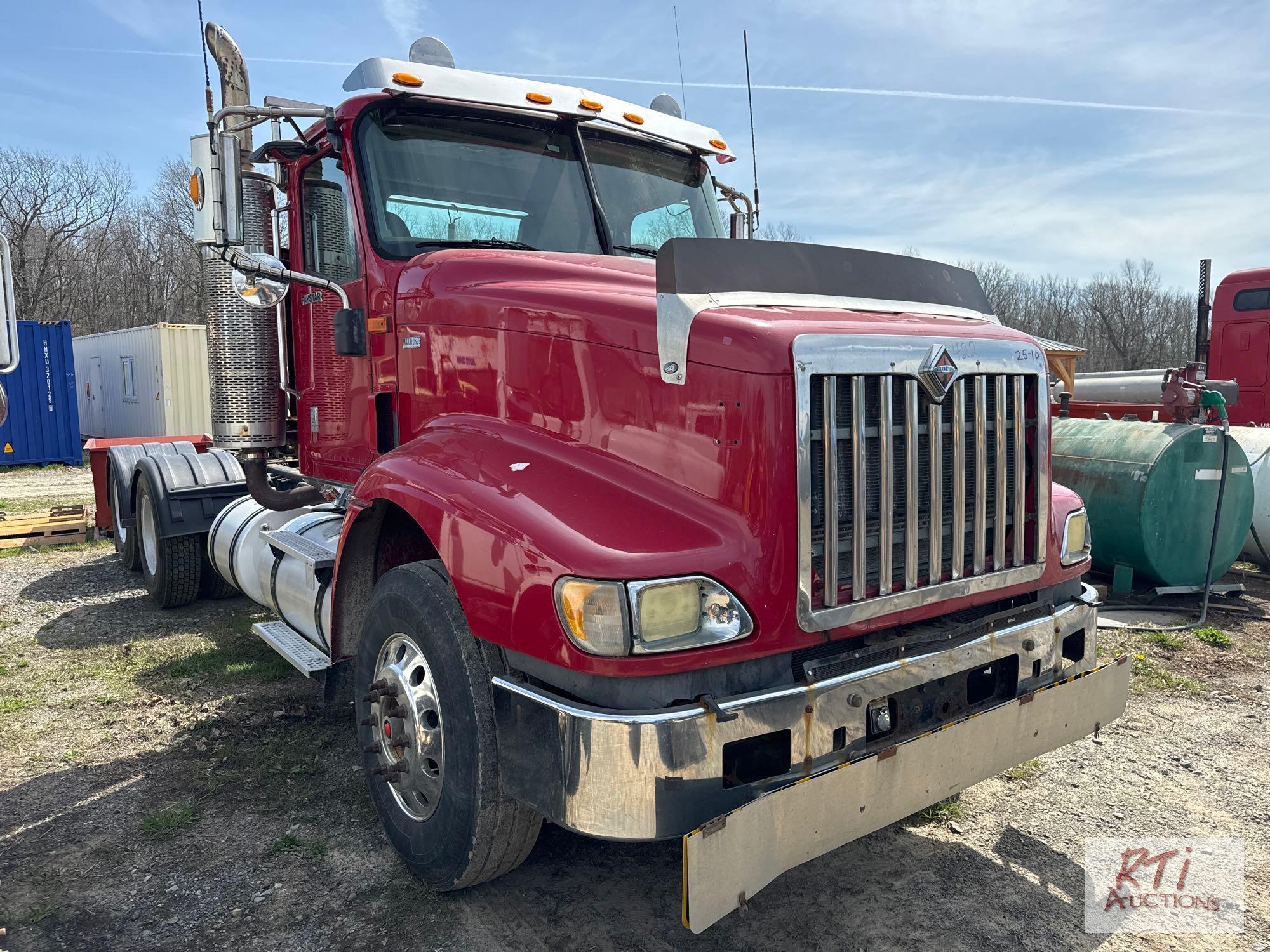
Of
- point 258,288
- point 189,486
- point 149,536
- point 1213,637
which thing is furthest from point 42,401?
point 1213,637

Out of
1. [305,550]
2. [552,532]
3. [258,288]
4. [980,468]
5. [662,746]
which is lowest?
[662,746]

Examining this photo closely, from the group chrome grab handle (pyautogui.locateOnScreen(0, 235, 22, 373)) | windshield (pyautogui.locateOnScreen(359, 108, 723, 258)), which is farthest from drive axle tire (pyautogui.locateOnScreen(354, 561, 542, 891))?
chrome grab handle (pyautogui.locateOnScreen(0, 235, 22, 373))

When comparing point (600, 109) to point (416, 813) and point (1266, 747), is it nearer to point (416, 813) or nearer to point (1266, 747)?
point (416, 813)

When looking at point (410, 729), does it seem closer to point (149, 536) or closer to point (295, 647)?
point (295, 647)

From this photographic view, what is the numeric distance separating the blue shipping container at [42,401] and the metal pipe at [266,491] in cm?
1755

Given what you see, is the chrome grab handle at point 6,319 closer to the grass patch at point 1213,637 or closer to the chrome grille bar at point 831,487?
the chrome grille bar at point 831,487

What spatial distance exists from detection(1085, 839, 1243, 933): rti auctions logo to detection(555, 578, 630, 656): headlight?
1.92 m

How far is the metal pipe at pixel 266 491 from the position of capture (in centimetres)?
520

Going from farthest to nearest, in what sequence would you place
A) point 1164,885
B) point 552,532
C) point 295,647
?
point 295,647 → point 1164,885 → point 552,532

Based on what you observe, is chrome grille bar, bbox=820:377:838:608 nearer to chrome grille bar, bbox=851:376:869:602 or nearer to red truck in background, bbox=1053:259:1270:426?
chrome grille bar, bbox=851:376:869:602

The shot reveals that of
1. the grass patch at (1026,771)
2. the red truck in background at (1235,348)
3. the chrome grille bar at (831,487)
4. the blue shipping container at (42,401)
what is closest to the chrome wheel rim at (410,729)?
the chrome grille bar at (831,487)

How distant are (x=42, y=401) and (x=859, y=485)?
21.8 meters

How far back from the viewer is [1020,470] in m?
3.00

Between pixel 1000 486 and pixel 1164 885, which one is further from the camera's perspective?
pixel 1164 885
